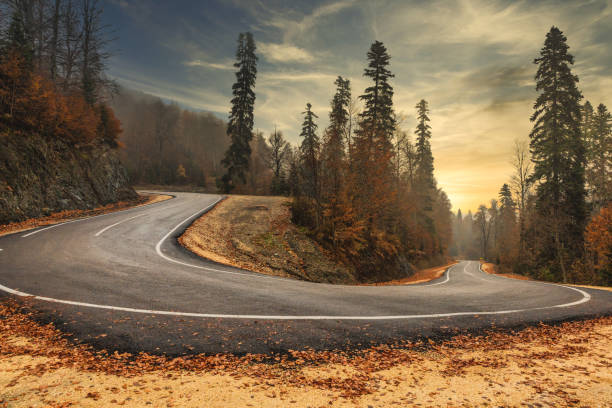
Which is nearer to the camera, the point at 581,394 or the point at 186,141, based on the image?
the point at 581,394

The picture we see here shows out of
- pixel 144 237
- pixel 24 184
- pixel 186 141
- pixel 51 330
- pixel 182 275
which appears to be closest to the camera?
pixel 51 330

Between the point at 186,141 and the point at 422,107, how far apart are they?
50.7 m

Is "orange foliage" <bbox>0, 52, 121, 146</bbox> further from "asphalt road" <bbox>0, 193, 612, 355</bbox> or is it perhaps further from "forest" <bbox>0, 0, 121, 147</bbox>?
"asphalt road" <bbox>0, 193, 612, 355</bbox>

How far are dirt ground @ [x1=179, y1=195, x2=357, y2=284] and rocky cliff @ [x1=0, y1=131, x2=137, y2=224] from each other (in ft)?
31.4

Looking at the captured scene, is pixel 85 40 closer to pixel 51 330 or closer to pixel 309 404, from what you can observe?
pixel 51 330

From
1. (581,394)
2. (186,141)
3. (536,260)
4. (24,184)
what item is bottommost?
(536,260)

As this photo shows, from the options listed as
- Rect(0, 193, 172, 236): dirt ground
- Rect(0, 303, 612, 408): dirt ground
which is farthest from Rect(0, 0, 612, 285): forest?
Rect(0, 303, 612, 408): dirt ground

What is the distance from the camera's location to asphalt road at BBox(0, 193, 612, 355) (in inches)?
183

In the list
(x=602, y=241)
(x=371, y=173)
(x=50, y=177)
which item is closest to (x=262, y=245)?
(x=371, y=173)

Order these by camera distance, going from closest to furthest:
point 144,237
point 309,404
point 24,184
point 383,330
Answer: point 309,404 → point 383,330 → point 144,237 → point 24,184

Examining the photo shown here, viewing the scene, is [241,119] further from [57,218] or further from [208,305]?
[208,305]

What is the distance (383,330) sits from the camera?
5266 millimetres

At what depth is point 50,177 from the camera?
59.1 ft

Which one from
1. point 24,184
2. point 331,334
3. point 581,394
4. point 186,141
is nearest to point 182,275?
point 331,334
